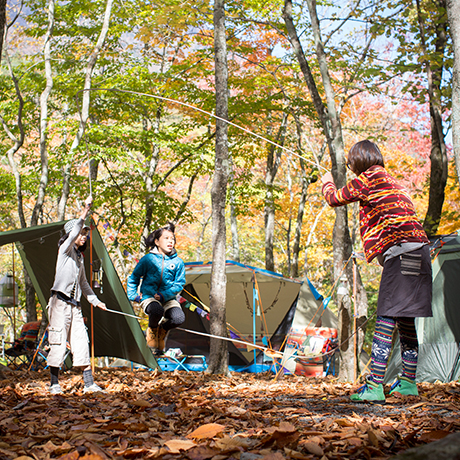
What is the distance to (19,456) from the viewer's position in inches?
80.9

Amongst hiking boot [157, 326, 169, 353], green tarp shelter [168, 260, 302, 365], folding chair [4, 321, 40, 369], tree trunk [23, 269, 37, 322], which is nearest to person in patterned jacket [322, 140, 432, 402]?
hiking boot [157, 326, 169, 353]

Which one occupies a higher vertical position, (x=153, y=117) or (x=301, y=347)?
(x=153, y=117)

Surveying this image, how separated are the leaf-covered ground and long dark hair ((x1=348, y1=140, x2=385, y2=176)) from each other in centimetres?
165

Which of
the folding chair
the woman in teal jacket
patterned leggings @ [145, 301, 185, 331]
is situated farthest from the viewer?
the folding chair

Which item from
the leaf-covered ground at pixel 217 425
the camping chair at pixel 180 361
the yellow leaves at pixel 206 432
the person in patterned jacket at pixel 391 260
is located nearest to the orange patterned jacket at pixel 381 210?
the person in patterned jacket at pixel 391 260

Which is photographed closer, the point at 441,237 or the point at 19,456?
the point at 19,456

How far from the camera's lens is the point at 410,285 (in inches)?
122

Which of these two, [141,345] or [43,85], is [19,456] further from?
[43,85]

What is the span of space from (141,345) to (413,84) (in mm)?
6559

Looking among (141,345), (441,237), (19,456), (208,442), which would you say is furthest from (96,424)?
(441,237)

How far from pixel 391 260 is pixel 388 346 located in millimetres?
598

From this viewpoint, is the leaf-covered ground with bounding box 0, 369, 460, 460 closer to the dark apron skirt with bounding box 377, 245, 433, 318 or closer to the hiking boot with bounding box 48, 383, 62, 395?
the hiking boot with bounding box 48, 383, 62, 395

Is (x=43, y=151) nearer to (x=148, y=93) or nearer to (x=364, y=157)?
(x=148, y=93)

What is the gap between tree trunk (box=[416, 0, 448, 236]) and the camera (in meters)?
7.71
